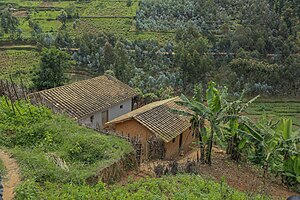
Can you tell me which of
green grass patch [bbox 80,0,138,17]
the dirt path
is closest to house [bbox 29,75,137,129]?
the dirt path

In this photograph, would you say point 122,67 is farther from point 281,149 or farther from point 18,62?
point 281,149

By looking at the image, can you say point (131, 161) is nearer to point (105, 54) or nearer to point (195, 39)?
point (105, 54)

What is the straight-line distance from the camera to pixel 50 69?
885 inches

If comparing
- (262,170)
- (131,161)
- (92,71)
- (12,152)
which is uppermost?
(12,152)

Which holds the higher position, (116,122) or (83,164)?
(83,164)

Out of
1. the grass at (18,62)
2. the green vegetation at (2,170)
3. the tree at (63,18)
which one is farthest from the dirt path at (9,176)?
the tree at (63,18)

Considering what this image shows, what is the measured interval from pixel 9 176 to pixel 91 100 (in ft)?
32.7

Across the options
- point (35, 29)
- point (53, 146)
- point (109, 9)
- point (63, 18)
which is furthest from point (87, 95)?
point (109, 9)

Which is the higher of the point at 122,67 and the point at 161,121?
the point at 161,121

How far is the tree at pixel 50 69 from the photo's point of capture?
22.3 m

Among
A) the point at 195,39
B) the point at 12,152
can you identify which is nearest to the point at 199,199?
the point at 12,152

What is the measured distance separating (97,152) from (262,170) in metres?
6.88

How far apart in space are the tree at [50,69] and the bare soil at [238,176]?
40.6 feet

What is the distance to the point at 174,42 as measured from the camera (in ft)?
131
